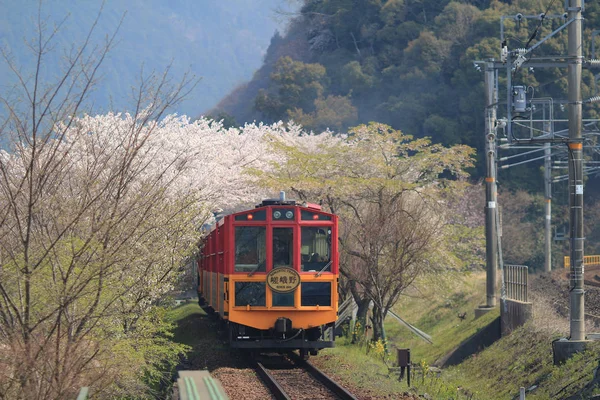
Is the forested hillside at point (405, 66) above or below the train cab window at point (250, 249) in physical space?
above

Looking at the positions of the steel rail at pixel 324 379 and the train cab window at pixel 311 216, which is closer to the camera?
the steel rail at pixel 324 379

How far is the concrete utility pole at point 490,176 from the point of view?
21.9 metres

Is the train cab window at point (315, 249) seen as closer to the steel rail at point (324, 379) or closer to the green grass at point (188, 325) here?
the steel rail at point (324, 379)

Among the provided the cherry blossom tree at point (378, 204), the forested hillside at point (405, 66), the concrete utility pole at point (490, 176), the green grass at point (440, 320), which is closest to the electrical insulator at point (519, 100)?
the cherry blossom tree at point (378, 204)

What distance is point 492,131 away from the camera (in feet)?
72.6

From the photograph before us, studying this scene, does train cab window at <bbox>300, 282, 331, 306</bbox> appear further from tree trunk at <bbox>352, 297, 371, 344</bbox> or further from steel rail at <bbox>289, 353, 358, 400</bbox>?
tree trunk at <bbox>352, 297, 371, 344</bbox>

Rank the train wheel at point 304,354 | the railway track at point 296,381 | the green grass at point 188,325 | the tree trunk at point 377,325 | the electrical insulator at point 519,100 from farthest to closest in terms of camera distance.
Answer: the tree trunk at point 377,325
the green grass at point 188,325
the train wheel at point 304,354
the electrical insulator at point 519,100
the railway track at point 296,381

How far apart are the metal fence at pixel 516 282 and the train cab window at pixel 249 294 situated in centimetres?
666

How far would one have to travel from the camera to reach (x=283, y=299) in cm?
1549

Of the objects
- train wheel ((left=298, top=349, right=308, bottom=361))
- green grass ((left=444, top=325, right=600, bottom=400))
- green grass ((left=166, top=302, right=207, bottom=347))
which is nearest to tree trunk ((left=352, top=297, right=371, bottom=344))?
green grass ((left=444, top=325, right=600, bottom=400))

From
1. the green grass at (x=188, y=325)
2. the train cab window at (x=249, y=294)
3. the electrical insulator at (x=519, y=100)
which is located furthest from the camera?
the green grass at (x=188, y=325)

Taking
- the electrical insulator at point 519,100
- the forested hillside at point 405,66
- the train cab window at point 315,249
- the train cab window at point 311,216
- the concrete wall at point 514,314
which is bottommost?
the concrete wall at point 514,314

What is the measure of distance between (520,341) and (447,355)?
11.7ft

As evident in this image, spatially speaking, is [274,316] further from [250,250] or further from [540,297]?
[540,297]
